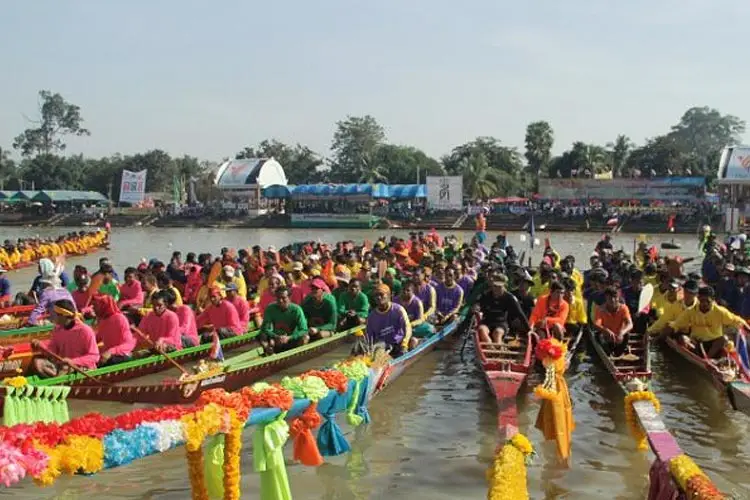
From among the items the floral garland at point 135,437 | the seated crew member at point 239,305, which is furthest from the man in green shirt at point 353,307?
the floral garland at point 135,437

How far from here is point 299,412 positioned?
646 cm

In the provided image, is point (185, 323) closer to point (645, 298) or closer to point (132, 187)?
point (645, 298)

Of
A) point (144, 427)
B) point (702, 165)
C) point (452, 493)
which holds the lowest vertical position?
point (452, 493)

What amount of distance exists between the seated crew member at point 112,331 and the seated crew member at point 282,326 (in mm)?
2015

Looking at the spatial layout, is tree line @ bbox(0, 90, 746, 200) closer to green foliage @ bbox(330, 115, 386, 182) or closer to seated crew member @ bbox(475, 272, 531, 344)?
green foliage @ bbox(330, 115, 386, 182)

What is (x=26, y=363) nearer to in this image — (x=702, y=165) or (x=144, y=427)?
(x=144, y=427)

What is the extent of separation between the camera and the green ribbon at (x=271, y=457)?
5.91 m

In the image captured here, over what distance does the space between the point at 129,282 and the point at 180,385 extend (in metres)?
5.77

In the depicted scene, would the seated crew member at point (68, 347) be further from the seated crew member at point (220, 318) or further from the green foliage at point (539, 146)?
the green foliage at point (539, 146)

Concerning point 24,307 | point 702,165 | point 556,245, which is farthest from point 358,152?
point 24,307

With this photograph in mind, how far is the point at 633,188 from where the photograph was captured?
186 ft

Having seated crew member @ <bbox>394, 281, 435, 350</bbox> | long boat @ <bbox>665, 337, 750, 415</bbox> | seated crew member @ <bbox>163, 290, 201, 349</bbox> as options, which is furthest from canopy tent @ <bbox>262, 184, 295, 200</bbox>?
long boat @ <bbox>665, 337, 750, 415</bbox>

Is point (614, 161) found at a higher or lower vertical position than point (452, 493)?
higher

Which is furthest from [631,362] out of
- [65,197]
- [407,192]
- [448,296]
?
[65,197]
